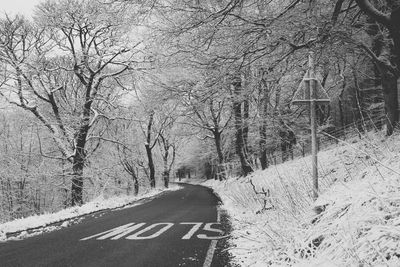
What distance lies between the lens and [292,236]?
4574 mm

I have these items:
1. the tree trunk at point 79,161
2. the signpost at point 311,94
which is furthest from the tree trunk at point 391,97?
the tree trunk at point 79,161

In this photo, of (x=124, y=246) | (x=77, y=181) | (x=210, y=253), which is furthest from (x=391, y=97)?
(x=77, y=181)

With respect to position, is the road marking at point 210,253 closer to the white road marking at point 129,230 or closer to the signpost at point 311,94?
the white road marking at point 129,230

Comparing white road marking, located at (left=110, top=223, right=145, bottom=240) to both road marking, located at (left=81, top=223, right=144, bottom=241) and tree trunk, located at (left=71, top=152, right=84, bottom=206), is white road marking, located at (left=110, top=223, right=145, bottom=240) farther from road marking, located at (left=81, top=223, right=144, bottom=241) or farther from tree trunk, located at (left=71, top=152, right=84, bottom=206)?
tree trunk, located at (left=71, top=152, right=84, bottom=206)

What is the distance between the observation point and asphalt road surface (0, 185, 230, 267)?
5184 mm

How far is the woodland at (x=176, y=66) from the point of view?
22.9 ft

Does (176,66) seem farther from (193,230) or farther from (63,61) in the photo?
(63,61)

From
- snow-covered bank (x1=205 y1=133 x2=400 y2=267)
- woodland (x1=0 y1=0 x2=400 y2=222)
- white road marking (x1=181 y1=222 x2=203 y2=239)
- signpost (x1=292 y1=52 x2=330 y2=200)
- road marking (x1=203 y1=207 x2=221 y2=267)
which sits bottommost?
white road marking (x1=181 y1=222 x2=203 y2=239)

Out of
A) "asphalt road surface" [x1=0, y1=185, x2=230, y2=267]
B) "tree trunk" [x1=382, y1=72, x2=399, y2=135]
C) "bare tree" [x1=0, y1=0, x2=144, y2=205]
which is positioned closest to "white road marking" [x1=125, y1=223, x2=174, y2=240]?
"asphalt road surface" [x1=0, y1=185, x2=230, y2=267]

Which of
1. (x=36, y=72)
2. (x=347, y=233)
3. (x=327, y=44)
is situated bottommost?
(x=347, y=233)

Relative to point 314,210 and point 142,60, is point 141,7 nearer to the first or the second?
point 314,210

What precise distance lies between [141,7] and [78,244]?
5.05 m

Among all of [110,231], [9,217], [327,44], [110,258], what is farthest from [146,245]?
[9,217]

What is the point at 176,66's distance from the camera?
1026cm
